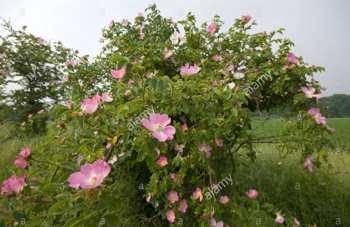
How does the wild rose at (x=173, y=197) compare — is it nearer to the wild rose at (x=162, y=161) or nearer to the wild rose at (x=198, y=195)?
the wild rose at (x=198, y=195)

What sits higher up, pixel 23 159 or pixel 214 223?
pixel 23 159

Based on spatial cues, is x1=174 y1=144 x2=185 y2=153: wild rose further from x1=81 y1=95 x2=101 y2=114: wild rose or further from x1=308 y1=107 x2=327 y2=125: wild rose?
x1=308 y1=107 x2=327 y2=125: wild rose

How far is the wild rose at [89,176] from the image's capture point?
1.23m

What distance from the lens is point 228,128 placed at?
5.91 ft

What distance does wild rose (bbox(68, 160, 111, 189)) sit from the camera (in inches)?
48.3

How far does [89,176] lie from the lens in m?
1.25

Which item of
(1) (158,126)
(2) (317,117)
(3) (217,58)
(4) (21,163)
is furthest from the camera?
(3) (217,58)

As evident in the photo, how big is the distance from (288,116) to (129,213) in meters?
1.28

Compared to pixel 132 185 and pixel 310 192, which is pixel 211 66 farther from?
pixel 310 192

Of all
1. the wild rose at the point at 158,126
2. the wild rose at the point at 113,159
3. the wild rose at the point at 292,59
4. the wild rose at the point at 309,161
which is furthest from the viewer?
the wild rose at the point at 292,59

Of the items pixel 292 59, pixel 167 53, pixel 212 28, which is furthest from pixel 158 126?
pixel 212 28

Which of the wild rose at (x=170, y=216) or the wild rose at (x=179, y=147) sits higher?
the wild rose at (x=179, y=147)

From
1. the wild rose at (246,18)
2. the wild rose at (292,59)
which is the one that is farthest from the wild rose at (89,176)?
the wild rose at (246,18)

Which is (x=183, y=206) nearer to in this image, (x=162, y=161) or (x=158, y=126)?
(x=162, y=161)
